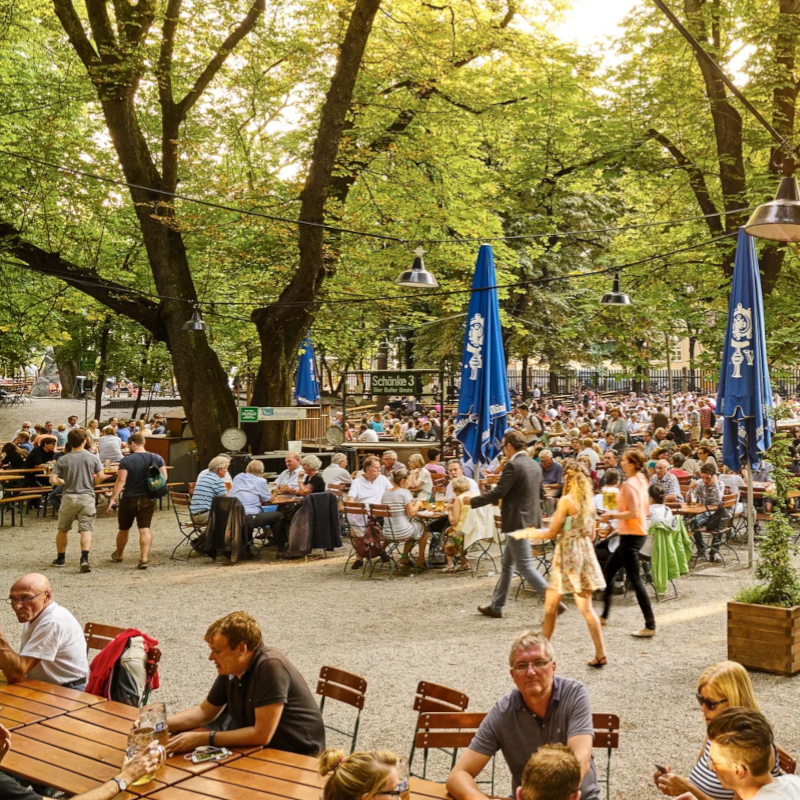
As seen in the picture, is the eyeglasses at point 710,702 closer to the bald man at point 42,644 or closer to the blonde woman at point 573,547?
the bald man at point 42,644

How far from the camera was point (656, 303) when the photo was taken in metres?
18.1

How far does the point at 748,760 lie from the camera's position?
3.17 metres

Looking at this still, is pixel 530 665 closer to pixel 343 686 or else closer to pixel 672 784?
pixel 672 784

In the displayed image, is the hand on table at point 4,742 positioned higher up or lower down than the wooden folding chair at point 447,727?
higher up

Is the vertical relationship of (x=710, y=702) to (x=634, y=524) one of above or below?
below

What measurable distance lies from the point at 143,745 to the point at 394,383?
12204mm

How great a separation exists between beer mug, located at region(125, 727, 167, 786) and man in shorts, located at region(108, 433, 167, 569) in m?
8.26

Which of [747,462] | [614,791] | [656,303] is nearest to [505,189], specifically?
[656,303]

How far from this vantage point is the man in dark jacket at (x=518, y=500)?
8859 mm

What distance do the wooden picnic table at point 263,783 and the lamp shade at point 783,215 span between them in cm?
498

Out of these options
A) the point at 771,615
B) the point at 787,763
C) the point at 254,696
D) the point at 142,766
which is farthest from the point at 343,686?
the point at 771,615

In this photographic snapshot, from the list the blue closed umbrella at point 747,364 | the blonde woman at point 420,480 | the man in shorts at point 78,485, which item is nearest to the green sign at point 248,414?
the blonde woman at point 420,480

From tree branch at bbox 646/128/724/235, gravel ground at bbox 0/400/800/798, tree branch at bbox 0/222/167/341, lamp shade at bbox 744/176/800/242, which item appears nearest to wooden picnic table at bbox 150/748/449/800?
gravel ground at bbox 0/400/800/798

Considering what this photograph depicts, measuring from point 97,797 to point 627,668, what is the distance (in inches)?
207
